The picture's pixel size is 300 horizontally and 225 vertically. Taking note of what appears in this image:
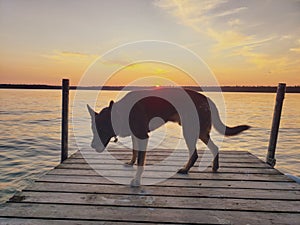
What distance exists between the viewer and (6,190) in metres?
6.92

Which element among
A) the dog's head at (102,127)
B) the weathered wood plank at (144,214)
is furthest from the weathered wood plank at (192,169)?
the weathered wood plank at (144,214)

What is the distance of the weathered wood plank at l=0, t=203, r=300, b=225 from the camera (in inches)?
119

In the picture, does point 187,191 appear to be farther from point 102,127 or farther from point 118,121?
point 102,127

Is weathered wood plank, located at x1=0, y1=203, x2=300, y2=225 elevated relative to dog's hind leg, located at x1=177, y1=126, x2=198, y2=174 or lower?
lower

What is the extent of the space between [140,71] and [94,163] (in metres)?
2.35

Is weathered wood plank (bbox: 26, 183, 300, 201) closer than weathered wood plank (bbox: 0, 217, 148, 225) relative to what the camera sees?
No

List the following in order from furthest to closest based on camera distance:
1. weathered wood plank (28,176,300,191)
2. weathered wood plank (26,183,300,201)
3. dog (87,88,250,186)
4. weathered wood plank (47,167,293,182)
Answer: weathered wood plank (47,167,293,182) < dog (87,88,250,186) < weathered wood plank (28,176,300,191) < weathered wood plank (26,183,300,201)

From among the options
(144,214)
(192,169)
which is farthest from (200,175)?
(144,214)

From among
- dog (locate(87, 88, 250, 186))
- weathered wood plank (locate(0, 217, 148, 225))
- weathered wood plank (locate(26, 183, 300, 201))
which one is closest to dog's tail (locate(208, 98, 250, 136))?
dog (locate(87, 88, 250, 186))

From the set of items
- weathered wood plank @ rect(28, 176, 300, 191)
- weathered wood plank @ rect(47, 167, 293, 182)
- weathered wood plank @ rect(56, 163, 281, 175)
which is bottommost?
weathered wood plank @ rect(28, 176, 300, 191)

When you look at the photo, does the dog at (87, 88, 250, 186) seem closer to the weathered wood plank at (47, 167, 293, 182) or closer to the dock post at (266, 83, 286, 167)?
the weathered wood plank at (47, 167, 293, 182)

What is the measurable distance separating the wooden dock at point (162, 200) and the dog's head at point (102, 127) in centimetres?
66

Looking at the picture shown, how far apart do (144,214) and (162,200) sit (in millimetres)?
499

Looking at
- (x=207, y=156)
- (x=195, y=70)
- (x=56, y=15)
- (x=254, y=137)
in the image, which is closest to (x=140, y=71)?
(x=195, y=70)
